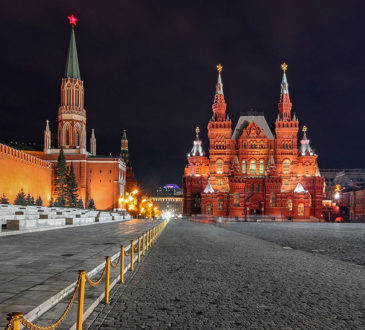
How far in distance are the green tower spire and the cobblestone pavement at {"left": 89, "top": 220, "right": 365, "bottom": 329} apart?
6800 centimetres

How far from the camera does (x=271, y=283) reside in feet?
25.4

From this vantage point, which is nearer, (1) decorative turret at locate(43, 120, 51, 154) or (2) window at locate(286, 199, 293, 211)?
(2) window at locate(286, 199, 293, 211)

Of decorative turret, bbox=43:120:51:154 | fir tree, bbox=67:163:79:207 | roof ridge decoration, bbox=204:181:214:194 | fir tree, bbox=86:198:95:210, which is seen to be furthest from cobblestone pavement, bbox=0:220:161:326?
decorative turret, bbox=43:120:51:154

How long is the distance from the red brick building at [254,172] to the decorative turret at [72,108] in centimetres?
2188

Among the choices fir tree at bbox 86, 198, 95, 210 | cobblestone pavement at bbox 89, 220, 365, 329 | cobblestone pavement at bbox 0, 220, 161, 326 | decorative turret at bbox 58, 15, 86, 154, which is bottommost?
fir tree at bbox 86, 198, 95, 210

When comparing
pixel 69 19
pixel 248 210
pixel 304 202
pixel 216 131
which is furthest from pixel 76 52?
pixel 304 202

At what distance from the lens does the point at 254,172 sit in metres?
72.4

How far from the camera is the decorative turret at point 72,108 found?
7169 centimetres

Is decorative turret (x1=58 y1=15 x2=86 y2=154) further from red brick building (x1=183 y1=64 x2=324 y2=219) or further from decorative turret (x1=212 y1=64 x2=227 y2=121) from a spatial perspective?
decorative turret (x1=212 y1=64 x2=227 y2=121)

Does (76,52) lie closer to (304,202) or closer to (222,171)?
(222,171)

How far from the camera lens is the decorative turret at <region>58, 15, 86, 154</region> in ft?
235

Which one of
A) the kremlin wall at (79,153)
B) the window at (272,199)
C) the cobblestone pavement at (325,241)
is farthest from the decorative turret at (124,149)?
the cobblestone pavement at (325,241)

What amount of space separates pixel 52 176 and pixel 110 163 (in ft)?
36.5

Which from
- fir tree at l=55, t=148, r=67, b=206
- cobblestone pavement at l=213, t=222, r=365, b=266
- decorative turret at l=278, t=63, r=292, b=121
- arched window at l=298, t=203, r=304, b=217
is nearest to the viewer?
cobblestone pavement at l=213, t=222, r=365, b=266
